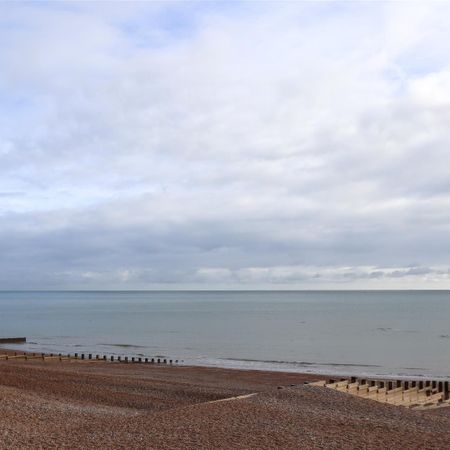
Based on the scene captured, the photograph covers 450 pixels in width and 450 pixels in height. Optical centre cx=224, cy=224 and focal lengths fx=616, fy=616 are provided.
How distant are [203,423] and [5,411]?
5.77 metres

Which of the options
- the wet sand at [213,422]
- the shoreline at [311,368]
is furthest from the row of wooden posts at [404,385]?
the shoreline at [311,368]

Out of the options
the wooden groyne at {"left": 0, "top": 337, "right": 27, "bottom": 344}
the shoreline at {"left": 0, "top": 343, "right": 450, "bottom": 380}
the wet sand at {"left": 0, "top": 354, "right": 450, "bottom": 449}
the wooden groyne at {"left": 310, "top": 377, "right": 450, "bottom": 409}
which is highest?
the wet sand at {"left": 0, "top": 354, "right": 450, "bottom": 449}

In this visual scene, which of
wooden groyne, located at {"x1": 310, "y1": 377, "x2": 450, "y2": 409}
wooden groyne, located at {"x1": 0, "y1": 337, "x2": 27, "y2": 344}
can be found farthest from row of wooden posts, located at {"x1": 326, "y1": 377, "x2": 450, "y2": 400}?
wooden groyne, located at {"x1": 0, "y1": 337, "x2": 27, "y2": 344}

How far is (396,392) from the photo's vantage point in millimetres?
24453

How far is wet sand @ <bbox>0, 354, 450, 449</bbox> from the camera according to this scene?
13531mm

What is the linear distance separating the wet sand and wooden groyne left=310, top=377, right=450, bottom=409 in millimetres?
1887

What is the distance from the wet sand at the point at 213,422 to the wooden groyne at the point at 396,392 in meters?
1.89

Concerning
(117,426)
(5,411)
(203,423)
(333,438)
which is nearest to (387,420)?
(333,438)

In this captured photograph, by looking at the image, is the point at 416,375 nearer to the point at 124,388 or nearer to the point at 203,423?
the point at 124,388

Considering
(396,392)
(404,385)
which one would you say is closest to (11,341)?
(404,385)

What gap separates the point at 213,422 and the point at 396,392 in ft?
38.5

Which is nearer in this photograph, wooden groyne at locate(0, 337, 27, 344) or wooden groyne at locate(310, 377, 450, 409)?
wooden groyne at locate(310, 377, 450, 409)

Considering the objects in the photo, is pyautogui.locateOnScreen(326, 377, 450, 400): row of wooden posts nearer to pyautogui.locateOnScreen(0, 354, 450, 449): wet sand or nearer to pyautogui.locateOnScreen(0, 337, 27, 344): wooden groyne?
pyautogui.locateOnScreen(0, 354, 450, 449): wet sand

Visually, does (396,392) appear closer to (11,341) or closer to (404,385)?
(404,385)
